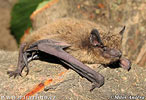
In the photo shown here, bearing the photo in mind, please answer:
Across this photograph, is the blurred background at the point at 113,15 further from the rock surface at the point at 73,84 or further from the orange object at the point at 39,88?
the orange object at the point at 39,88

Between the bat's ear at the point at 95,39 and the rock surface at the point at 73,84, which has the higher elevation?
the bat's ear at the point at 95,39

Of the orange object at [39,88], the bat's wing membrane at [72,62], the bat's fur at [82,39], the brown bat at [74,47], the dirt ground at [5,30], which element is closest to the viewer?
the orange object at [39,88]

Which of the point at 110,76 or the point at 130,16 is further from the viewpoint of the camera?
the point at 130,16

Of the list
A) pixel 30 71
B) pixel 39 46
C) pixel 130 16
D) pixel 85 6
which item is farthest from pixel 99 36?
pixel 85 6

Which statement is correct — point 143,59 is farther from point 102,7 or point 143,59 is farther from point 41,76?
point 41,76

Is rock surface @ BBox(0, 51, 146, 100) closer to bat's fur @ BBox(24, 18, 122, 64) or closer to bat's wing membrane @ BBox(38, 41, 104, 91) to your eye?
bat's wing membrane @ BBox(38, 41, 104, 91)

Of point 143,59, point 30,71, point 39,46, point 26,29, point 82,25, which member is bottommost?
point 26,29

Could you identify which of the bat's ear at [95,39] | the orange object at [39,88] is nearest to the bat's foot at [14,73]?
the orange object at [39,88]

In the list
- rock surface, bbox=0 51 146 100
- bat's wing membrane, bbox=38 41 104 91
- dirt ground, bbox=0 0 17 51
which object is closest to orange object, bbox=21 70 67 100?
rock surface, bbox=0 51 146 100
